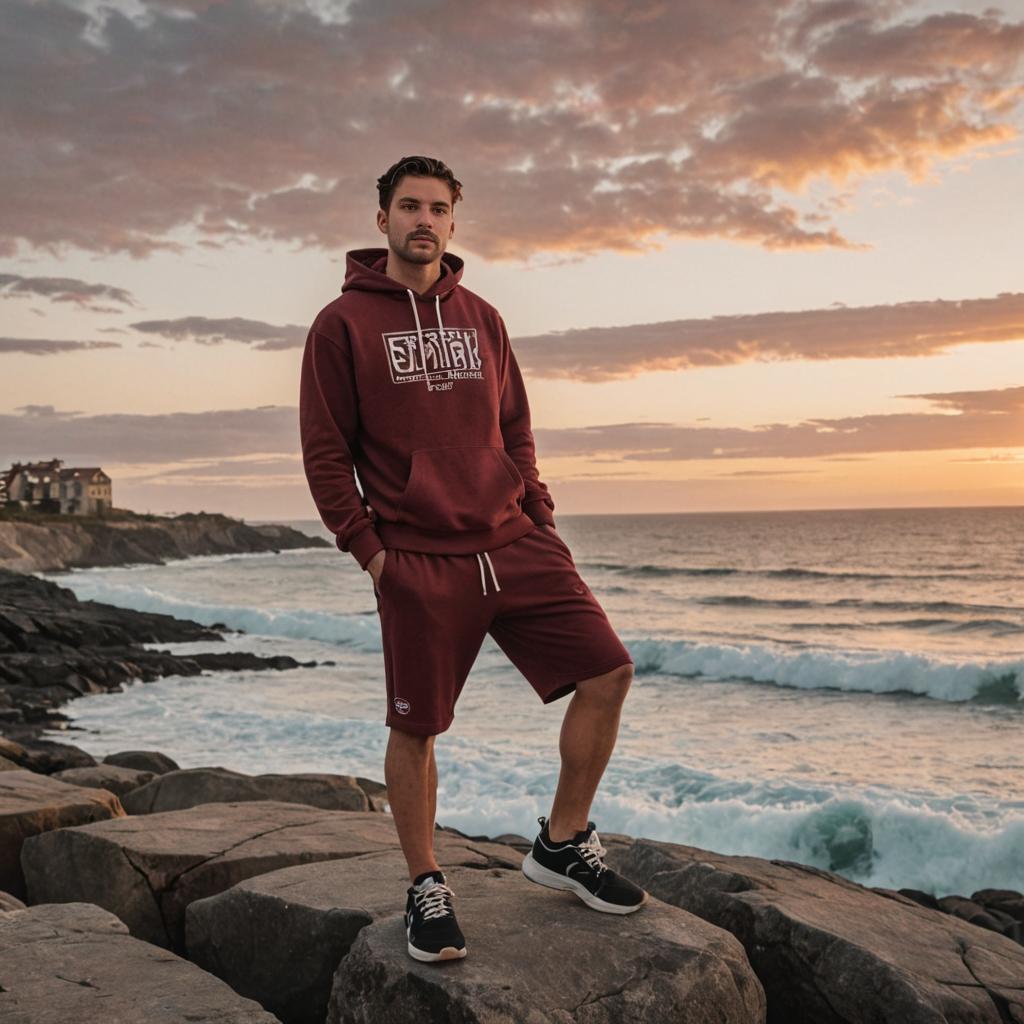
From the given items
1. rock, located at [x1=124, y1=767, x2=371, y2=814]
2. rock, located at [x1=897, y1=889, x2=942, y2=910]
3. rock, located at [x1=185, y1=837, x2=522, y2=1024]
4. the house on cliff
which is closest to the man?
rock, located at [x1=185, y1=837, x2=522, y2=1024]

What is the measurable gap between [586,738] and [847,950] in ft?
4.63

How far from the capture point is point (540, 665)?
3805 mm

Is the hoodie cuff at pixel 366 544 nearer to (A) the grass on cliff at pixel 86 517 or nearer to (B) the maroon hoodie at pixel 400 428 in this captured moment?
(B) the maroon hoodie at pixel 400 428

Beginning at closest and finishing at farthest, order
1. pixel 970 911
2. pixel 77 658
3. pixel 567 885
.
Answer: pixel 567 885, pixel 970 911, pixel 77 658

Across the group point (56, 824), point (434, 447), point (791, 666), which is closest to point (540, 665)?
point (434, 447)

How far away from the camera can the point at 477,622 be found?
3.71 meters

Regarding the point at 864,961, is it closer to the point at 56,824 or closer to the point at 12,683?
the point at 56,824

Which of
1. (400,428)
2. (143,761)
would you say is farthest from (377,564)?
(143,761)

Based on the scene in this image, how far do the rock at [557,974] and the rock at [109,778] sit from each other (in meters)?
5.55

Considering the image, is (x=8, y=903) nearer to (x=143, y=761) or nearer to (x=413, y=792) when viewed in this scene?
(x=413, y=792)

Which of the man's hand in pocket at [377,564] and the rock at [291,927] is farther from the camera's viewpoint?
the rock at [291,927]

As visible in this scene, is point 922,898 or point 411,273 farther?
point 922,898

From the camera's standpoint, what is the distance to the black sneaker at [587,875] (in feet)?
12.8

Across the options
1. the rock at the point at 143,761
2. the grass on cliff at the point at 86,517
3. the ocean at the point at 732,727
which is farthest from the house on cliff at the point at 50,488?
the rock at the point at 143,761
